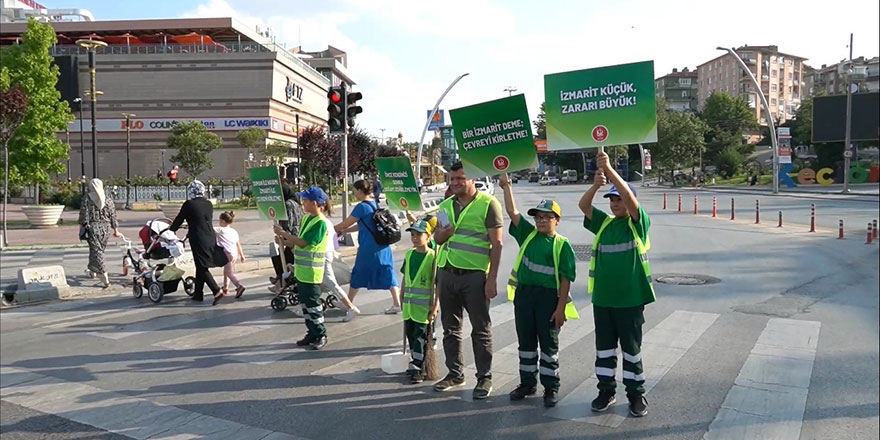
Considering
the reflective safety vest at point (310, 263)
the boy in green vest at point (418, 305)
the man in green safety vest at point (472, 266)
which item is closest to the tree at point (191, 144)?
the reflective safety vest at point (310, 263)

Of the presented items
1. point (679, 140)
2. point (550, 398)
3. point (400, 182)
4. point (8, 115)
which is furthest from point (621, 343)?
point (679, 140)

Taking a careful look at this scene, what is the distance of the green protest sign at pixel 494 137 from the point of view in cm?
586

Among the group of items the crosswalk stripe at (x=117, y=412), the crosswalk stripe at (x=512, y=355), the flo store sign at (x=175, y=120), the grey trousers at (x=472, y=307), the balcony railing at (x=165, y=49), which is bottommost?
the crosswalk stripe at (x=117, y=412)

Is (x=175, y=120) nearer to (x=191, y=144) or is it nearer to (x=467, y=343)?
(x=191, y=144)

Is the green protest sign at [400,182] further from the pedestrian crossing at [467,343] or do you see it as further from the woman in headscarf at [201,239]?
the woman in headscarf at [201,239]

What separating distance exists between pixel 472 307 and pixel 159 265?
23.1ft

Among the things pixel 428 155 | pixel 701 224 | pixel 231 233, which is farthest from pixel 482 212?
pixel 428 155

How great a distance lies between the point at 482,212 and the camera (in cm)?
568

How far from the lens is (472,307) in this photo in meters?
5.68

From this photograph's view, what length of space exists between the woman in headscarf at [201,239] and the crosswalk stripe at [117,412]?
146 inches

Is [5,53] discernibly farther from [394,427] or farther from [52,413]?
[394,427]

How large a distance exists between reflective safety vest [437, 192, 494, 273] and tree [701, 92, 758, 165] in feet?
127

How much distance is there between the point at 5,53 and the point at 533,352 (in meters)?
31.2

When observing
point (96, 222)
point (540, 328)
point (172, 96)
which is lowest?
point (540, 328)
